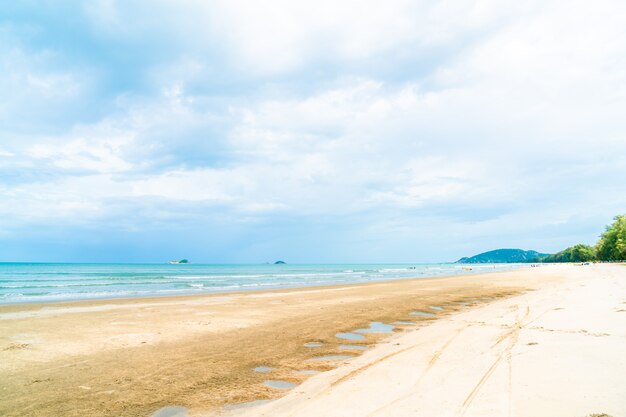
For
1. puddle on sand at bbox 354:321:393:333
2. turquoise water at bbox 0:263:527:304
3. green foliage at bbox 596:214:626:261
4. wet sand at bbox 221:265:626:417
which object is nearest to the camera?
wet sand at bbox 221:265:626:417

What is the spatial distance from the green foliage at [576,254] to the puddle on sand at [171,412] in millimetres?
151575

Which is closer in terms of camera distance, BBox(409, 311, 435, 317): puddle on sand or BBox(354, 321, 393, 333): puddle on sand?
BBox(354, 321, 393, 333): puddle on sand

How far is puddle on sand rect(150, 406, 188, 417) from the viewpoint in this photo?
579cm

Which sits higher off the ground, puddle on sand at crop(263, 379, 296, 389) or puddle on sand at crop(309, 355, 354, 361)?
puddle on sand at crop(263, 379, 296, 389)

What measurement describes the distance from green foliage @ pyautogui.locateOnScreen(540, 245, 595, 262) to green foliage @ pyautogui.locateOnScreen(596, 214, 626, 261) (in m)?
20.0

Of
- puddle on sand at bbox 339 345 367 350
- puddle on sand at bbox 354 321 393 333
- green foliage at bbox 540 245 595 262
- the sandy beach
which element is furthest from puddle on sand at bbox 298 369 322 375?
green foliage at bbox 540 245 595 262

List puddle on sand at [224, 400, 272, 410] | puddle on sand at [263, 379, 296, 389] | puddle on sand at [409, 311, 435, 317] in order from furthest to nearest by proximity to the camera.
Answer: puddle on sand at [409, 311, 435, 317], puddle on sand at [263, 379, 296, 389], puddle on sand at [224, 400, 272, 410]

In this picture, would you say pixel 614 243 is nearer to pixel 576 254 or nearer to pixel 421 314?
pixel 576 254

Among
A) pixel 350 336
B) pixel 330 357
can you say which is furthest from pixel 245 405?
pixel 350 336

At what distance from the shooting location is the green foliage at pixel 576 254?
128675 millimetres

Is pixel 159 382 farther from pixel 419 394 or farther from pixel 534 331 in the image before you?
pixel 534 331

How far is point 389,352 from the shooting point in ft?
29.7

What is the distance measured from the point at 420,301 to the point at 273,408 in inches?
680

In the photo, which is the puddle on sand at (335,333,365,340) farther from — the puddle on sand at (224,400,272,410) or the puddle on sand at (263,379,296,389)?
the puddle on sand at (224,400,272,410)
